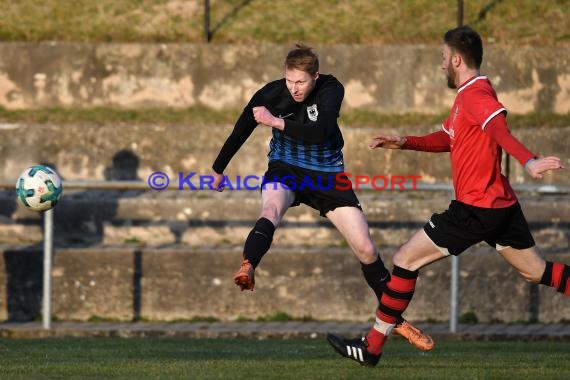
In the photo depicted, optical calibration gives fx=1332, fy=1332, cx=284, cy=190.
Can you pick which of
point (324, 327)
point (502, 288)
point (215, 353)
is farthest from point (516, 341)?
point (215, 353)


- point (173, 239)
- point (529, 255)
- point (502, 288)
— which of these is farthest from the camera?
point (173, 239)

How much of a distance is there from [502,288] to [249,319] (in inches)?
102

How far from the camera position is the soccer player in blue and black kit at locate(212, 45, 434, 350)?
8.93 metres

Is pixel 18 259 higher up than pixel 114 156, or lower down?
lower down

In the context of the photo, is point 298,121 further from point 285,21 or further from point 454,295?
point 285,21

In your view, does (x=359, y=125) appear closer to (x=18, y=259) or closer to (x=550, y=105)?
(x=550, y=105)

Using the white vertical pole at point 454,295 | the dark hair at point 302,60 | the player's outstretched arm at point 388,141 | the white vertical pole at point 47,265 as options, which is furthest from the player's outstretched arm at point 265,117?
the white vertical pole at point 47,265

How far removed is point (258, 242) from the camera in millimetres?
8672

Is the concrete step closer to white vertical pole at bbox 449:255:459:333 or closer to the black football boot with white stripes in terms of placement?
white vertical pole at bbox 449:255:459:333

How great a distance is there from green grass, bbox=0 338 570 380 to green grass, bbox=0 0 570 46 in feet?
19.6

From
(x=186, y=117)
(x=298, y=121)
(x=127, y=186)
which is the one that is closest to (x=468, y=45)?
(x=298, y=121)

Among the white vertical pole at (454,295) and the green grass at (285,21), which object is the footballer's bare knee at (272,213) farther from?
the green grass at (285,21)

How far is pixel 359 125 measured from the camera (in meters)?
15.4

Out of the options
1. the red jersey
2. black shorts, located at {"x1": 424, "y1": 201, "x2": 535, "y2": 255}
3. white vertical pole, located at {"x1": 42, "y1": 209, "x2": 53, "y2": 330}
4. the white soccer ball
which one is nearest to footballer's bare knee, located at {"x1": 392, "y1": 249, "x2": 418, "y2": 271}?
black shorts, located at {"x1": 424, "y1": 201, "x2": 535, "y2": 255}
